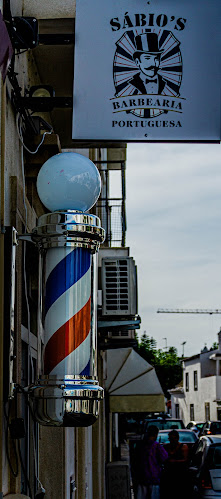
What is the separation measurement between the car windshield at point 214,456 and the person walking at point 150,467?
0.75m

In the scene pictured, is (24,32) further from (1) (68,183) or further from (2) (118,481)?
(2) (118,481)

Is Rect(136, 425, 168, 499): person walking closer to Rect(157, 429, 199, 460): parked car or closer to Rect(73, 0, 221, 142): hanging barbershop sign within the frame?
Rect(73, 0, 221, 142): hanging barbershop sign

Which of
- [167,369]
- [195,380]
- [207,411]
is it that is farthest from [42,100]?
[167,369]

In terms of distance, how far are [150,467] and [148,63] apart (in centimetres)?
956

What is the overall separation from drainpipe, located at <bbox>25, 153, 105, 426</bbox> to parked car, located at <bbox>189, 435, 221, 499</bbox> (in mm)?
10261

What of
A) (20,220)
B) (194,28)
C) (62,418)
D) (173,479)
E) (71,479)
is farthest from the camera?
(173,479)

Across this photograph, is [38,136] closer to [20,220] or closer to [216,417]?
[20,220]

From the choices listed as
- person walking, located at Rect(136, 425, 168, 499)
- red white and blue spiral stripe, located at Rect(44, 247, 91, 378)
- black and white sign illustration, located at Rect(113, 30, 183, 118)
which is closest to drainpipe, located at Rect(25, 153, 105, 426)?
red white and blue spiral stripe, located at Rect(44, 247, 91, 378)

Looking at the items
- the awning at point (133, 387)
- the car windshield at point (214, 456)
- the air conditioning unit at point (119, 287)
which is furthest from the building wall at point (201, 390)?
the air conditioning unit at point (119, 287)

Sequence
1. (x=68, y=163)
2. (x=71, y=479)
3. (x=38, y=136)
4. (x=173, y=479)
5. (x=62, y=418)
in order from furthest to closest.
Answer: (x=173, y=479)
(x=71, y=479)
(x=38, y=136)
(x=68, y=163)
(x=62, y=418)

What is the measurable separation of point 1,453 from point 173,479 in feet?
35.3

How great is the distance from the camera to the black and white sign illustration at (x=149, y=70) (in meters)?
4.69

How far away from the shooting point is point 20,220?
4.49m

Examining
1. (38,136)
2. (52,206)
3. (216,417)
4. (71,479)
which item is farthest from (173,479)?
(216,417)
